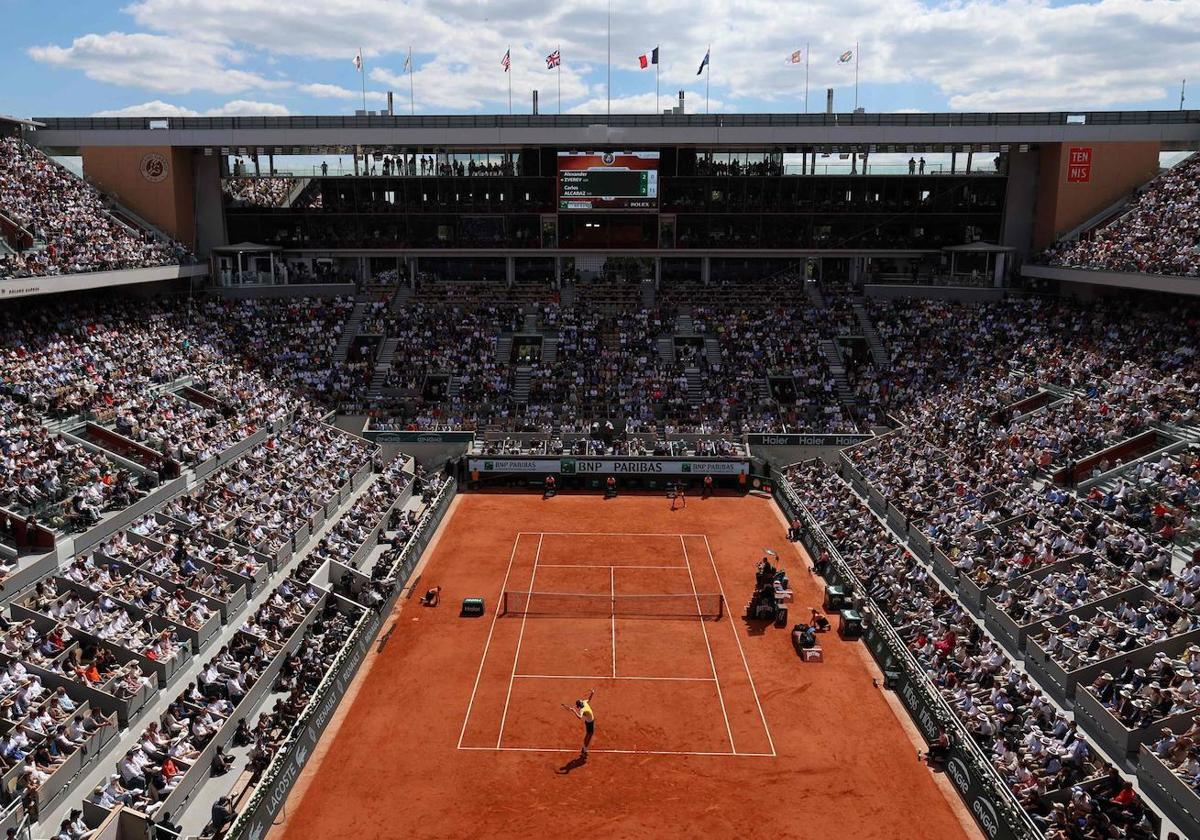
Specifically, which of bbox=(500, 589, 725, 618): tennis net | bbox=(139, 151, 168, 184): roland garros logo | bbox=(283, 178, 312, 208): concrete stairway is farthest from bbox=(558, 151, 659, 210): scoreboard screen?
bbox=(500, 589, 725, 618): tennis net

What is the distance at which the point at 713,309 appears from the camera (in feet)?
189

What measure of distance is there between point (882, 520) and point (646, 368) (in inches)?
755

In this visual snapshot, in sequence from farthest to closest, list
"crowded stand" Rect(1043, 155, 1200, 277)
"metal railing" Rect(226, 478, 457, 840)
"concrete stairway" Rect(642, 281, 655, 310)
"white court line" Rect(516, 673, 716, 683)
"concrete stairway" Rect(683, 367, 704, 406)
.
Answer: "concrete stairway" Rect(642, 281, 655, 310), "concrete stairway" Rect(683, 367, 704, 406), "crowded stand" Rect(1043, 155, 1200, 277), "white court line" Rect(516, 673, 716, 683), "metal railing" Rect(226, 478, 457, 840)

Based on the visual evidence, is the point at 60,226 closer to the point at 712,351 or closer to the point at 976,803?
the point at 712,351

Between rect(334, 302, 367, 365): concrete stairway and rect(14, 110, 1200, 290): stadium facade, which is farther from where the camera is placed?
rect(14, 110, 1200, 290): stadium facade

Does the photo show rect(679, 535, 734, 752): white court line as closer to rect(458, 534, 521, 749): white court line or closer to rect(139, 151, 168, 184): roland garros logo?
rect(458, 534, 521, 749): white court line

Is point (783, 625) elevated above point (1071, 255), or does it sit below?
below

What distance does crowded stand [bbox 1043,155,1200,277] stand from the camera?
41.9 meters

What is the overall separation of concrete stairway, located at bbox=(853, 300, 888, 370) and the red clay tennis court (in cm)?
2114

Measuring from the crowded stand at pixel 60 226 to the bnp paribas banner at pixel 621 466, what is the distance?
826 inches

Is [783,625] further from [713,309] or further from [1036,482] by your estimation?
[713,309]

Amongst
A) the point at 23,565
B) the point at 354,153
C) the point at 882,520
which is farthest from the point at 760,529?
the point at 354,153

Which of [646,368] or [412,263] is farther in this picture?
[412,263]

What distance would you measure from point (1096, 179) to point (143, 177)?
5718cm
